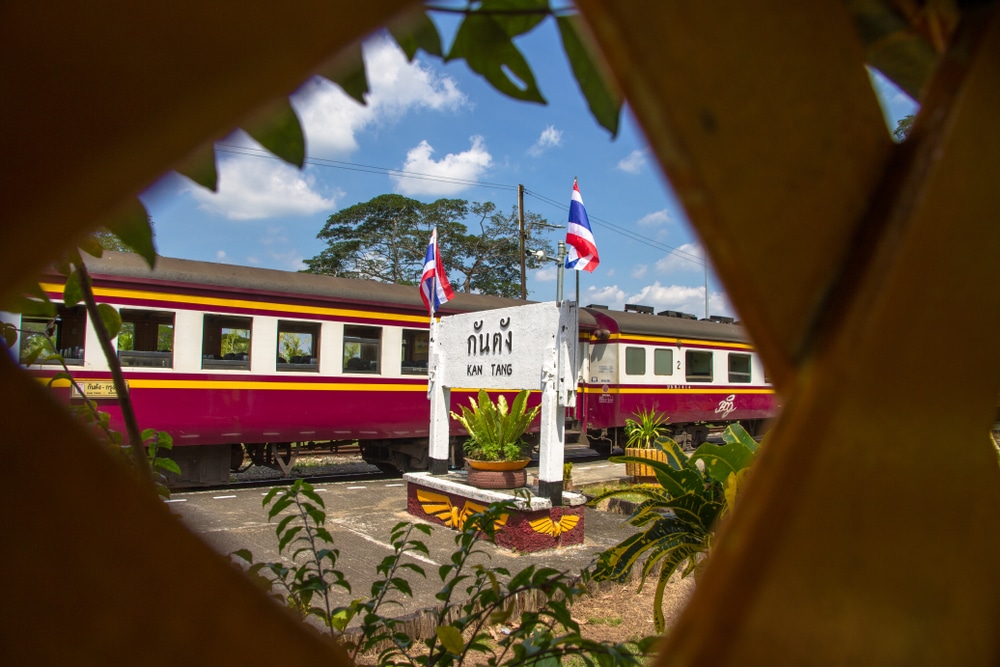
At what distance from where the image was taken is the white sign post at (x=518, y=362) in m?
5.07

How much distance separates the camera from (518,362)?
17.8 feet

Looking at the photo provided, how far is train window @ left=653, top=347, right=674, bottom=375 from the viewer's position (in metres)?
12.0

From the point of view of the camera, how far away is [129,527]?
0.25m

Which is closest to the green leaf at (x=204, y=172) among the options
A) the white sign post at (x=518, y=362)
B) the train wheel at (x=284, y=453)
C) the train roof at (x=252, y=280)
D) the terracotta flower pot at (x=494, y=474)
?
the white sign post at (x=518, y=362)

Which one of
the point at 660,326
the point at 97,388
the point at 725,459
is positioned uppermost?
the point at 660,326

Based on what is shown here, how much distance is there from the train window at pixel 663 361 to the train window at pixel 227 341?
7.41 m

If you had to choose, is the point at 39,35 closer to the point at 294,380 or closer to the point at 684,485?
the point at 684,485

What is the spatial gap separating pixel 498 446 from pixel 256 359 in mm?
3603

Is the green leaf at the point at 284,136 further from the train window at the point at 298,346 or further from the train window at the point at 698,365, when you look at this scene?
the train window at the point at 698,365

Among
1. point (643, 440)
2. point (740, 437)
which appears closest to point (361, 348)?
point (643, 440)

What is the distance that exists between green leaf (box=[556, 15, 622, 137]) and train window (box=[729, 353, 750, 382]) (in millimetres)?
13904

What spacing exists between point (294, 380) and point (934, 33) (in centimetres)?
812

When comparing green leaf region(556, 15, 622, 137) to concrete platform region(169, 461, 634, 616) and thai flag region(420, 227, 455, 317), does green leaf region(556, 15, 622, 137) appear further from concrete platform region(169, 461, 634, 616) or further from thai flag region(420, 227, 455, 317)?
thai flag region(420, 227, 455, 317)

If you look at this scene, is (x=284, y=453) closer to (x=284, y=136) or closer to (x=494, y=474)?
(x=494, y=474)
